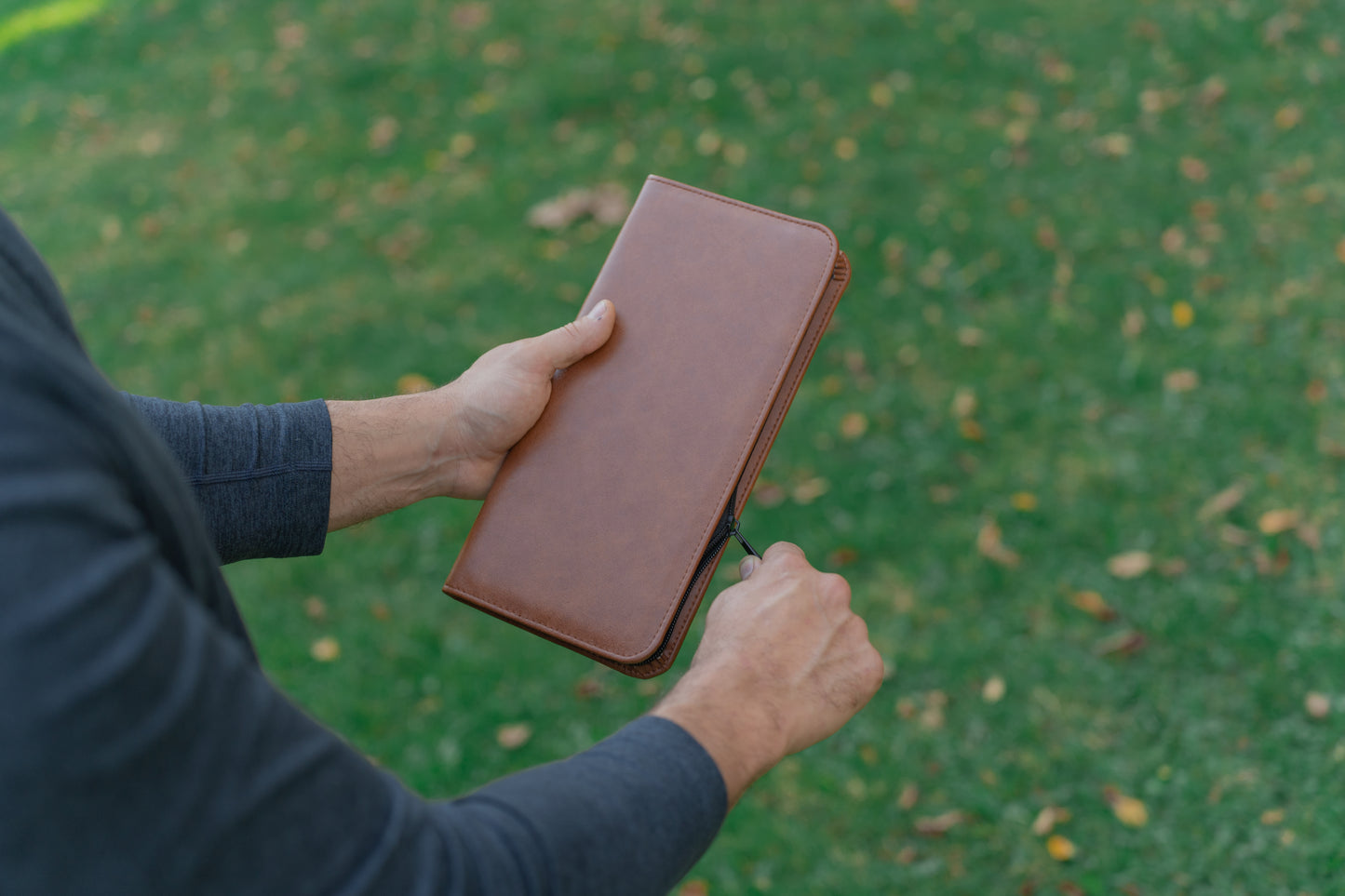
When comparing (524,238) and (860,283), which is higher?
(860,283)

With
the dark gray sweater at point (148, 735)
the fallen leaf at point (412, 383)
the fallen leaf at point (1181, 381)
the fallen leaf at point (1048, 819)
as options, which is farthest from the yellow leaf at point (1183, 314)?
the dark gray sweater at point (148, 735)

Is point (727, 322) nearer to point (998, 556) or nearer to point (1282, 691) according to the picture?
point (998, 556)

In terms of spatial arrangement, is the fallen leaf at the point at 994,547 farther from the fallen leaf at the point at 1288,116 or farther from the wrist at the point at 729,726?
the fallen leaf at the point at 1288,116

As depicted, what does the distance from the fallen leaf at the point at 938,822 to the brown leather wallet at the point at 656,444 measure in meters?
1.30

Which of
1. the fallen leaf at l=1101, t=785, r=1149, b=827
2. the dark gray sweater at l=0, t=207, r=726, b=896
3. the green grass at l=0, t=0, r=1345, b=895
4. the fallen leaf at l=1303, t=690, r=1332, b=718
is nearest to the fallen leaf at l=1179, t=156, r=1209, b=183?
the green grass at l=0, t=0, r=1345, b=895

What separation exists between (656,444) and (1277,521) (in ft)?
7.96

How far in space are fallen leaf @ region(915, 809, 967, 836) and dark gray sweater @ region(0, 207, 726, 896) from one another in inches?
74.8

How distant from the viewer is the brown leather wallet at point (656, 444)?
1.84 metres

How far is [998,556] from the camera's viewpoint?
334 cm

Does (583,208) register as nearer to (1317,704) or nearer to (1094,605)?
(1094,605)

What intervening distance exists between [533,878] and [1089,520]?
2.83 metres

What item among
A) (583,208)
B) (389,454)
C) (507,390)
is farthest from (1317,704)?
(583,208)

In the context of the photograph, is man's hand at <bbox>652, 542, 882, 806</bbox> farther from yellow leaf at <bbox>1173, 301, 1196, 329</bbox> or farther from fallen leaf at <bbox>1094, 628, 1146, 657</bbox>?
yellow leaf at <bbox>1173, 301, 1196, 329</bbox>

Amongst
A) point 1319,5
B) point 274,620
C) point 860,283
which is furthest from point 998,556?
point 1319,5
